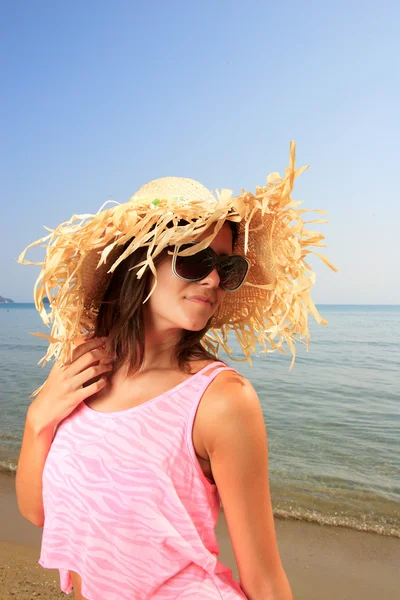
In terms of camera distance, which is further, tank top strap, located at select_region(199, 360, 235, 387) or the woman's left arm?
tank top strap, located at select_region(199, 360, 235, 387)

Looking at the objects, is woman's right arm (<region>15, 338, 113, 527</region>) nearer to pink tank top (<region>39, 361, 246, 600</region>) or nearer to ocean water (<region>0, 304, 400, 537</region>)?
pink tank top (<region>39, 361, 246, 600</region>)

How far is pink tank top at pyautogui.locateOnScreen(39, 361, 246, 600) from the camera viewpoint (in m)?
1.55

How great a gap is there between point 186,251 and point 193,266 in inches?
4.2

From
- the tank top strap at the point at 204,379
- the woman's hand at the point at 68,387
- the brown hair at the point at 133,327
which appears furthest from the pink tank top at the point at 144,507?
the brown hair at the point at 133,327

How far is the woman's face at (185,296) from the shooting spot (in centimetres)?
180

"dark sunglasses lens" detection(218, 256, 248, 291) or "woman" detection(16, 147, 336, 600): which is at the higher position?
"dark sunglasses lens" detection(218, 256, 248, 291)

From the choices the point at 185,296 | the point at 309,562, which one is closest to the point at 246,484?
the point at 185,296

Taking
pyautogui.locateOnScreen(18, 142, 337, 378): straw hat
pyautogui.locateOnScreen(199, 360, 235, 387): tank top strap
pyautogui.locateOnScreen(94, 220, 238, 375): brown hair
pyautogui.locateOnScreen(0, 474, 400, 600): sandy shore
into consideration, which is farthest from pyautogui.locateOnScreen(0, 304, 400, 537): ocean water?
pyautogui.locateOnScreen(199, 360, 235, 387): tank top strap

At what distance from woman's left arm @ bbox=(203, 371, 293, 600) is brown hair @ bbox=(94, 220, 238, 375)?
346mm

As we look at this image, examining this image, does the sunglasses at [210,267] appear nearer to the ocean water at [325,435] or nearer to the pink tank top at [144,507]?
the pink tank top at [144,507]

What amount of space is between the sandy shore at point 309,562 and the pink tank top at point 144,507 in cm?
220

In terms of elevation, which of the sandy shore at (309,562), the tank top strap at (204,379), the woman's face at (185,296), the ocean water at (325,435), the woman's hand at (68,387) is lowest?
the ocean water at (325,435)

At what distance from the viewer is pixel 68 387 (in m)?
1.85

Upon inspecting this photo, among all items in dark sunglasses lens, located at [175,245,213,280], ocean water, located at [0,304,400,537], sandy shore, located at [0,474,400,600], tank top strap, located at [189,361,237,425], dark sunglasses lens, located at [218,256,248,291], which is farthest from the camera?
ocean water, located at [0,304,400,537]
